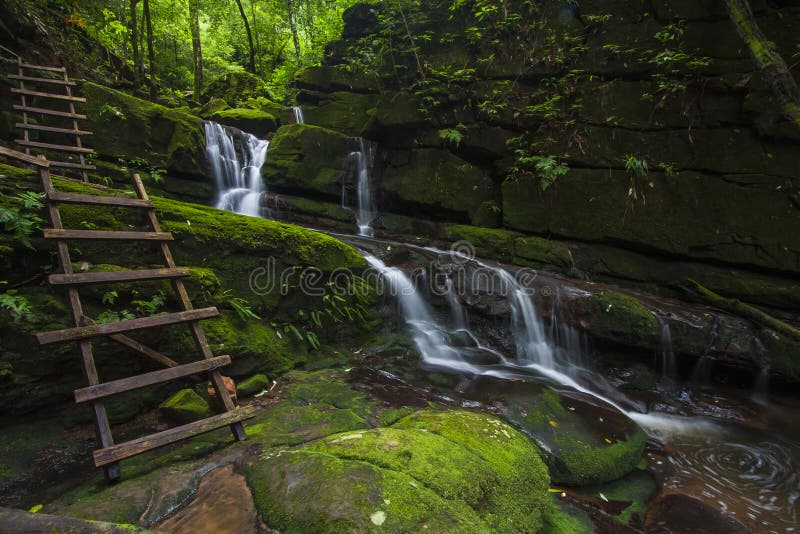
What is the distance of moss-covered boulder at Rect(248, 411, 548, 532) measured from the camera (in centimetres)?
183

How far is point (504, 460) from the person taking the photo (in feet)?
8.79

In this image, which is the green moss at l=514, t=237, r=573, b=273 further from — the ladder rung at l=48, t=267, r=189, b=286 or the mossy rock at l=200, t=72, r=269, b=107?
the mossy rock at l=200, t=72, r=269, b=107

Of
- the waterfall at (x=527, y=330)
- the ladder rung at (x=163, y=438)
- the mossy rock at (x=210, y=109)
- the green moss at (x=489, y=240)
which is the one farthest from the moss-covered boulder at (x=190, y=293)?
the mossy rock at (x=210, y=109)

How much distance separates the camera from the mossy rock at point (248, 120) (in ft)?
39.1

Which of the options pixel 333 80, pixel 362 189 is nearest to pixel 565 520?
pixel 362 189

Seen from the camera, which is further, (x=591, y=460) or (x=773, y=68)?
(x=773, y=68)

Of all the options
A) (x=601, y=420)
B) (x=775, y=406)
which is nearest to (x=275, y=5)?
(x=601, y=420)

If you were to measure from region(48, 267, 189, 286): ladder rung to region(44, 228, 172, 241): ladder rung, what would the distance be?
0.47 metres

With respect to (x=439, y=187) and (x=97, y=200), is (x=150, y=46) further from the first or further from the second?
(x=97, y=200)

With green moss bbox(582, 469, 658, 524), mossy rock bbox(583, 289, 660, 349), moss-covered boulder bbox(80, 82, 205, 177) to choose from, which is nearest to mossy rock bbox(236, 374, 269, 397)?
green moss bbox(582, 469, 658, 524)

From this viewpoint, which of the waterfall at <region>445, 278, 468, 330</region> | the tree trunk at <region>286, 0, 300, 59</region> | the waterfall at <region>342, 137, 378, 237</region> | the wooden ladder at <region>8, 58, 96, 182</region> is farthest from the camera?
the tree trunk at <region>286, 0, 300, 59</region>

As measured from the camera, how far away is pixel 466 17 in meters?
10.5

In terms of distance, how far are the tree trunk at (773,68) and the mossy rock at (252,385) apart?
30.6ft

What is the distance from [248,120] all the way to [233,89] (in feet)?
14.9
